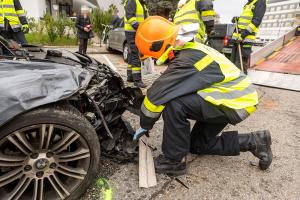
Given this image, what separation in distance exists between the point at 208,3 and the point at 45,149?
373cm

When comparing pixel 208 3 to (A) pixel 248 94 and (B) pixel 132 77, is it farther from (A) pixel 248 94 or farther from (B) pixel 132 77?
(A) pixel 248 94

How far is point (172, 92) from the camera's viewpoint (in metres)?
2.21

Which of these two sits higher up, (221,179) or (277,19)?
(277,19)

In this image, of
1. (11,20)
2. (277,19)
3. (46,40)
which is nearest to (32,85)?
(11,20)

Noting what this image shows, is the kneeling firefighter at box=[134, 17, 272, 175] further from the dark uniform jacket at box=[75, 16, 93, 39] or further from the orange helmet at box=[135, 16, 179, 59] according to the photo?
the dark uniform jacket at box=[75, 16, 93, 39]

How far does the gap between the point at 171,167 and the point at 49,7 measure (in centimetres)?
2286

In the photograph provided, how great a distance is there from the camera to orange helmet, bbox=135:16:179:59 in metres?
2.26

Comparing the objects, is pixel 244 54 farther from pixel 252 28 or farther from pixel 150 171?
pixel 150 171

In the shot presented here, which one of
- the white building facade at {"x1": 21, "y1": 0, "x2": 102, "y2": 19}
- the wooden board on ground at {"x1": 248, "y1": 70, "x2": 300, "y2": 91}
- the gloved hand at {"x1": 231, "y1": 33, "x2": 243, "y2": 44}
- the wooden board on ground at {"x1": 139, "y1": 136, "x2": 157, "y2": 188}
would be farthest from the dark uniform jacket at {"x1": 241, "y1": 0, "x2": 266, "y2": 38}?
the white building facade at {"x1": 21, "y1": 0, "x2": 102, "y2": 19}

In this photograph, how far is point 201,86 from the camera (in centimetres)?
223

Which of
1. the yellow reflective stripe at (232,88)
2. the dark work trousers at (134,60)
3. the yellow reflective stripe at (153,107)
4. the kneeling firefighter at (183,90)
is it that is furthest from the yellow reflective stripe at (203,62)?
the dark work trousers at (134,60)

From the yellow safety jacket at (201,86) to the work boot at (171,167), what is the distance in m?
0.38

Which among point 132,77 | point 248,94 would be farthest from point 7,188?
point 132,77

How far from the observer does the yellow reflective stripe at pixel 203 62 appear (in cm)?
223
